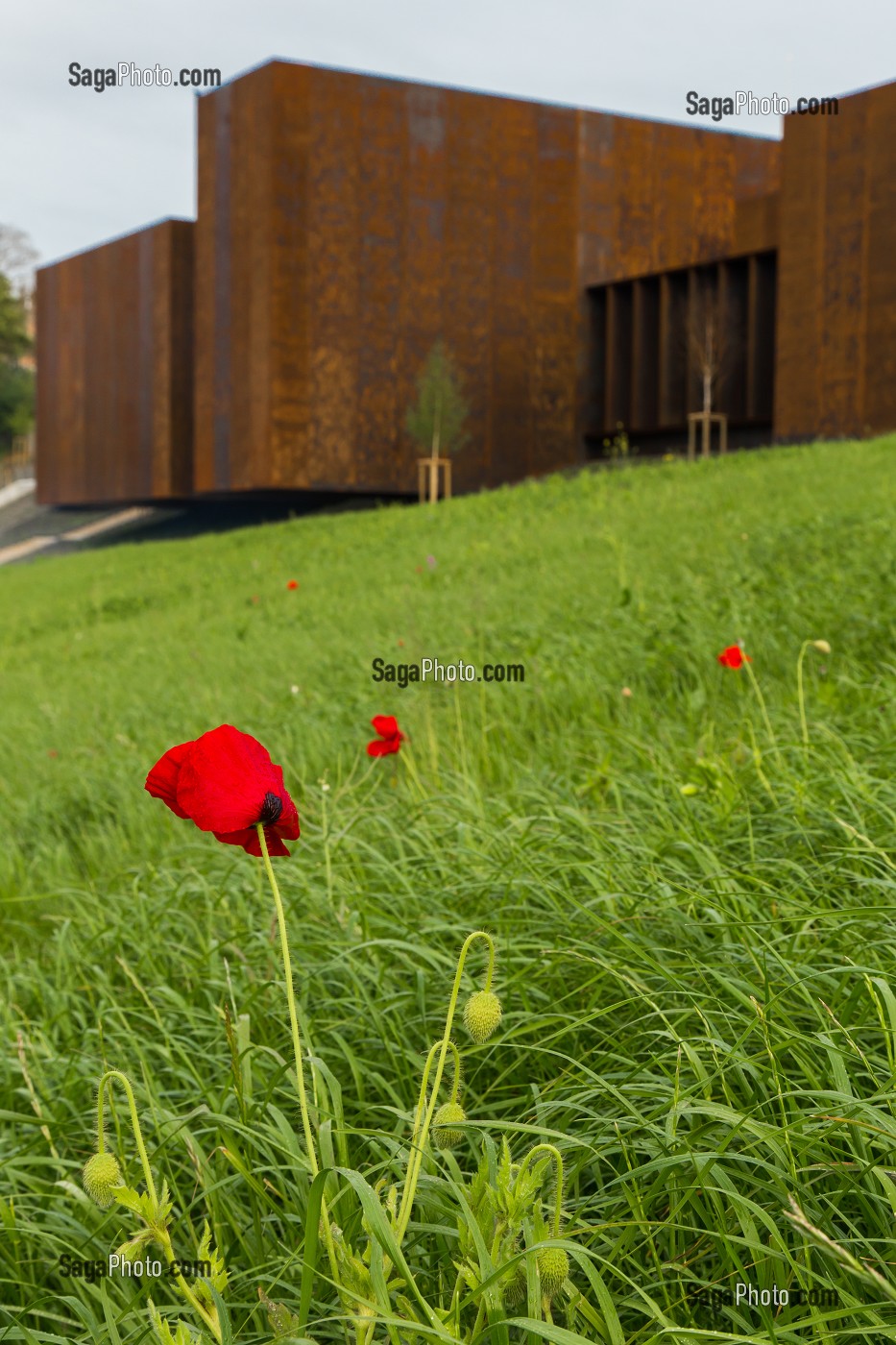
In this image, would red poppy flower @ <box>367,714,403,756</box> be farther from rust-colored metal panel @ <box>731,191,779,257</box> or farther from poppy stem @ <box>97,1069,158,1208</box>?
rust-colored metal panel @ <box>731,191,779,257</box>

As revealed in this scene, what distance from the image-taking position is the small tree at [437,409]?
22.1m

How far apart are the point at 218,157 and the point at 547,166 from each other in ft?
21.9

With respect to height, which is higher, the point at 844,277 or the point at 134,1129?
the point at 844,277

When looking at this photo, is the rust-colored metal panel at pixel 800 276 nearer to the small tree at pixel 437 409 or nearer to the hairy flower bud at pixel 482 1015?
the small tree at pixel 437 409

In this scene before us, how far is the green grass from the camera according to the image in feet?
4.35

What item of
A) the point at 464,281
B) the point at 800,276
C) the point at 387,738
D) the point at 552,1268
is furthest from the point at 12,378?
the point at 552,1268

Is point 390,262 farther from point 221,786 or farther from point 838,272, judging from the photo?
point 221,786

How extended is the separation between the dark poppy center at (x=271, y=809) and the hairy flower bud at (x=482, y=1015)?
0.24 meters

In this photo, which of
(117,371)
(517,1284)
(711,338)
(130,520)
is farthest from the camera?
(130,520)

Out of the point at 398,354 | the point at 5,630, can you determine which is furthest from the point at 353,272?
the point at 5,630

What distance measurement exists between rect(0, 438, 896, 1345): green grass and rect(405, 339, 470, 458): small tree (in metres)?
16.9

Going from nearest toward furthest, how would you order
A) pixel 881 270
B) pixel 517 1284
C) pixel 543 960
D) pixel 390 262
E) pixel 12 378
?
pixel 517 1284
pixel 543 960
pixel 881 270
pixel 390 262
pixel 12 378

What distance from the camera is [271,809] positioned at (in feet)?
3.45

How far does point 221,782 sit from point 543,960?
1096 mm
